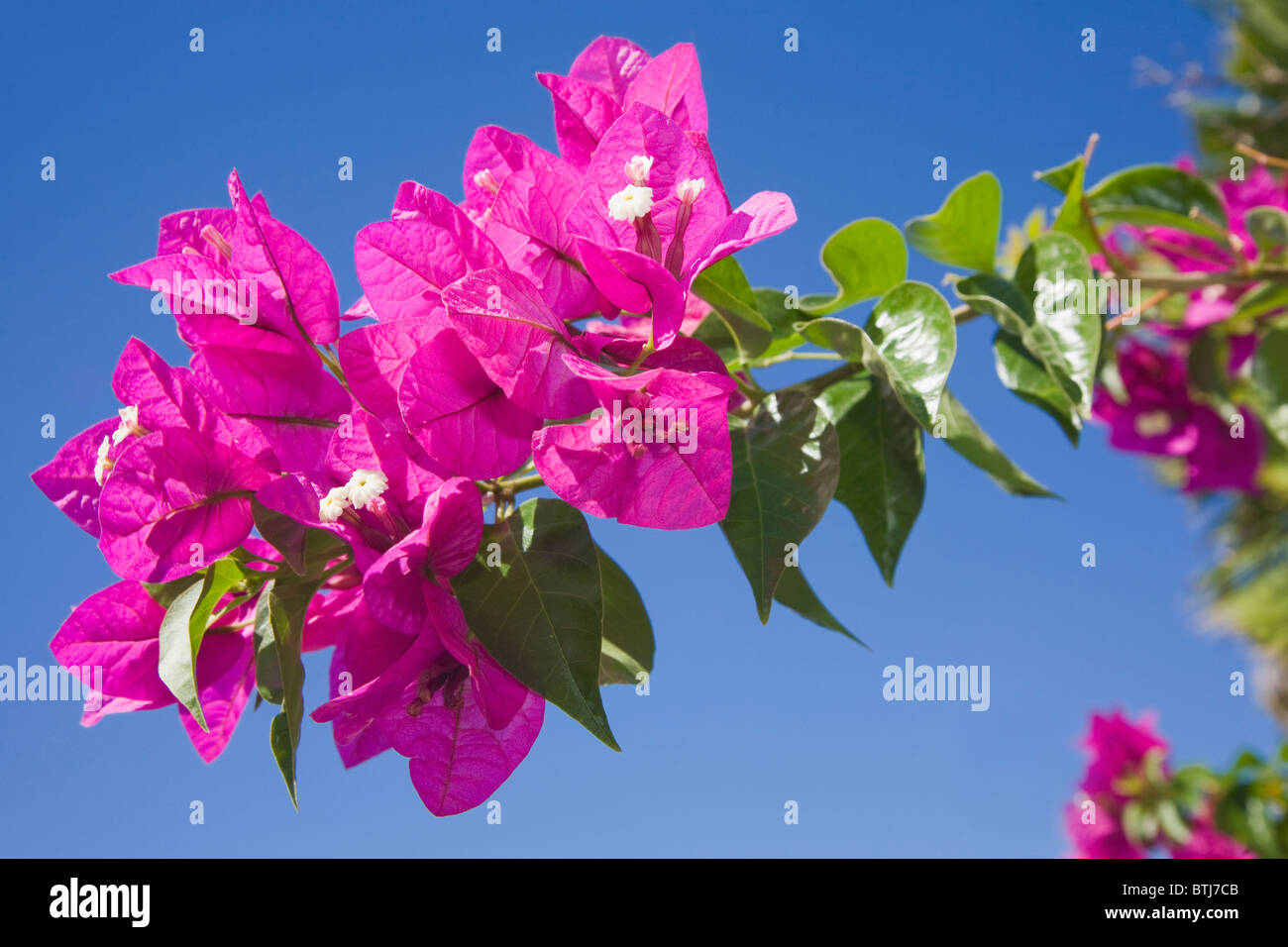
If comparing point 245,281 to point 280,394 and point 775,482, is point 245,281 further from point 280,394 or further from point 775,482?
point 775,482

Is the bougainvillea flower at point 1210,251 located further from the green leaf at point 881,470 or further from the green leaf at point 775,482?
the green leaf at point 775,482

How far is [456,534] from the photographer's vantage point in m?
0.49

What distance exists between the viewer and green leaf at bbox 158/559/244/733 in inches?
20.4

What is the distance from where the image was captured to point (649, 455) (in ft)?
1.62

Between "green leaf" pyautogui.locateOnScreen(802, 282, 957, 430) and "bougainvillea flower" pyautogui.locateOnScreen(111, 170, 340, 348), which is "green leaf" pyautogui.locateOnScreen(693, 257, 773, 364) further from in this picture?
"bougainvillea flower" pyautogui.locateOnScreen(111, 170, 340, 348)

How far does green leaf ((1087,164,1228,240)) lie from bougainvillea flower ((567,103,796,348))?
69 centimetres

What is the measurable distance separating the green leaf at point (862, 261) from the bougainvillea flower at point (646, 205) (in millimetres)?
210

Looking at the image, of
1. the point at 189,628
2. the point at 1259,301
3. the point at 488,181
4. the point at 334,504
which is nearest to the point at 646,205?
the point at 488,181

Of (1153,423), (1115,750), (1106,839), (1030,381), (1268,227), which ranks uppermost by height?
(1268,227)

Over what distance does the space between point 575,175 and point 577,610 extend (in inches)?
9.9

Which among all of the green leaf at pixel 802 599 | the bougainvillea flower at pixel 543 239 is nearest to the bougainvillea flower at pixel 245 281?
the bougainvillea flower at pixel 543 239

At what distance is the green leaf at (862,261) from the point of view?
0.73 metres

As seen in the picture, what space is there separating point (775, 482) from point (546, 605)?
0.52 feet
